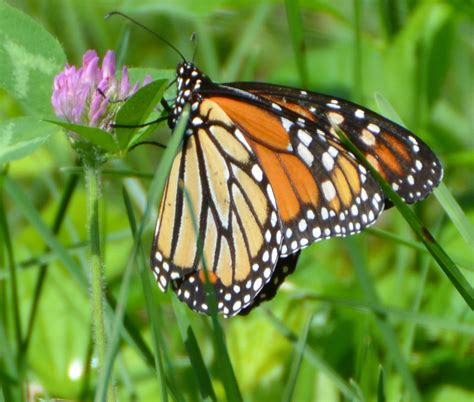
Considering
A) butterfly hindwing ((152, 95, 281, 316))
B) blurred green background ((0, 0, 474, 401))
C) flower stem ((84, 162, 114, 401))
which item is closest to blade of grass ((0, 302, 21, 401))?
blurred green background ((0, 0, 474, 401))

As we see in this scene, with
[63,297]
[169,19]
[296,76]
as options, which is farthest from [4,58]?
[169,19]

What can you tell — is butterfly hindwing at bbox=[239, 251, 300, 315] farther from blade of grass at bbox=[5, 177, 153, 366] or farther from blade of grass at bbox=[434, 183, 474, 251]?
blade of grass at bbox=[434, 183, 474, 251]

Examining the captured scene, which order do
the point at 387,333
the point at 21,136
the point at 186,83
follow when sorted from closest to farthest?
the point at 21,136 → the point at 387,333 → the point at 186,83

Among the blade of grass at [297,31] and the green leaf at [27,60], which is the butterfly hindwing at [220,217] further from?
the green leaf at [27,60]

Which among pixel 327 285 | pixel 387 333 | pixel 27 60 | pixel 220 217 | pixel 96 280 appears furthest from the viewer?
pixel 327 285

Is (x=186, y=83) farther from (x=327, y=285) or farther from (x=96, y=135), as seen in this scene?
(x=327, y=285)

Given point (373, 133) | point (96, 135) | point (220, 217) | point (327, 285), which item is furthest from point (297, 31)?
point (96, 135)

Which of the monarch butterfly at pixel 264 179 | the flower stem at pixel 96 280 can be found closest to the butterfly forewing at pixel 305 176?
the monarch butterfly at pixel 264 179
